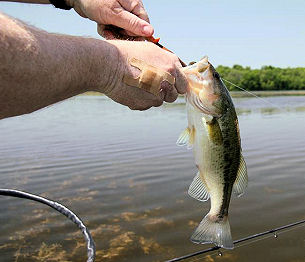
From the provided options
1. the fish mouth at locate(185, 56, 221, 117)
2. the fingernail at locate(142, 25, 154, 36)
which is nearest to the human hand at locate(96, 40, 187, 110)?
the fingernail at locate(142, 25, 154, 36)

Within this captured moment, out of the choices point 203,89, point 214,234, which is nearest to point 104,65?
point 203,89

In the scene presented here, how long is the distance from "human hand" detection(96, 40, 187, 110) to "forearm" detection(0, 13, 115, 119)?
54mm

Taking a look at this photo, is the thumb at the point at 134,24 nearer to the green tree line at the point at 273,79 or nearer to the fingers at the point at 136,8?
the fingers at the point at 136,8

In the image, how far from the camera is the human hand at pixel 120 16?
2514 mm

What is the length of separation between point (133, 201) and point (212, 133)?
5.58m

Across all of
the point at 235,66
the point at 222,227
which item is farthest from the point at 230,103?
the point at 235,66

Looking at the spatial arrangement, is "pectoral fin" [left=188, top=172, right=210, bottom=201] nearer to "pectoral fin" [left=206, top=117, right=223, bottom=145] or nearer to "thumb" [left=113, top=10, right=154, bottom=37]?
"pectoral fin" [left=206, top=117, right=223, bottom=145]

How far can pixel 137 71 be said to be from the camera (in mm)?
2260

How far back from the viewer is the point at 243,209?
754 cm

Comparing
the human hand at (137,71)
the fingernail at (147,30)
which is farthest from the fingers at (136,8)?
the human hand at (137,71)

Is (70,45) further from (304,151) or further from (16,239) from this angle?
(304,151)

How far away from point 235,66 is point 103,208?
107943mm

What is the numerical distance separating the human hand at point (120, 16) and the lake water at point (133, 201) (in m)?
0.83

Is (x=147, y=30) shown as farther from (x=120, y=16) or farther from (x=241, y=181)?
(x=241, y=181)
